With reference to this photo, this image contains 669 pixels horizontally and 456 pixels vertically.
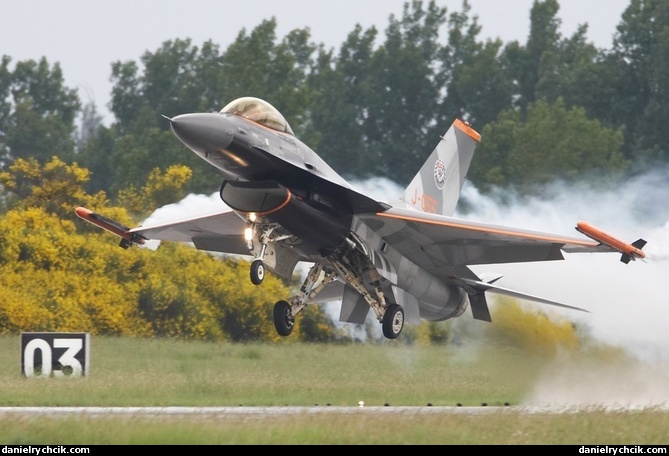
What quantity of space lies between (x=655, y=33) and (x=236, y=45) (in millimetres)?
19510

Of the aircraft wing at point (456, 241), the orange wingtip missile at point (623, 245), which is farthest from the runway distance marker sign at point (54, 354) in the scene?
the orange wingtip missile at point (623, 245)

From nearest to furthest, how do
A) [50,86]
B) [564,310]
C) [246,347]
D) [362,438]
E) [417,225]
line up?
[362,438] < [417,225] < [564,310] < [246,347] < [50,86]

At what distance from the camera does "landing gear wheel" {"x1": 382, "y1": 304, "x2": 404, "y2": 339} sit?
67.7 ft

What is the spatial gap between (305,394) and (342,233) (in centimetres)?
317

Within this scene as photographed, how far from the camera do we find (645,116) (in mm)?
55906

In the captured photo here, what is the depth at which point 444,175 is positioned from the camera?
936 inches

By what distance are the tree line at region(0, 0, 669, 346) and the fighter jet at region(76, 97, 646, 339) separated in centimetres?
1800

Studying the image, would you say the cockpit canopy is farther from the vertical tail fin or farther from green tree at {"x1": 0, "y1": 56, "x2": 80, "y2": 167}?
green tree at {"x1": 0, "y1": 56, "x2": 80, "y2": 167}

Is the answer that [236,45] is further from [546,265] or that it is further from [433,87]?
[546,265]

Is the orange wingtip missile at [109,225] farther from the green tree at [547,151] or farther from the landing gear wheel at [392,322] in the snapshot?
the green tree at [547,151]

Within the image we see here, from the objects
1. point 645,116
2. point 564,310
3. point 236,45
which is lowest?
point 564,310

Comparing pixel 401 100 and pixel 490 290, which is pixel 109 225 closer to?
pixel 490 290

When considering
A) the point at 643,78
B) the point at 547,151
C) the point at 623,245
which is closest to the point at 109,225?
the point at 623,245

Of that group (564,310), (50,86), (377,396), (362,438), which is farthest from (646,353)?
(50,86)
